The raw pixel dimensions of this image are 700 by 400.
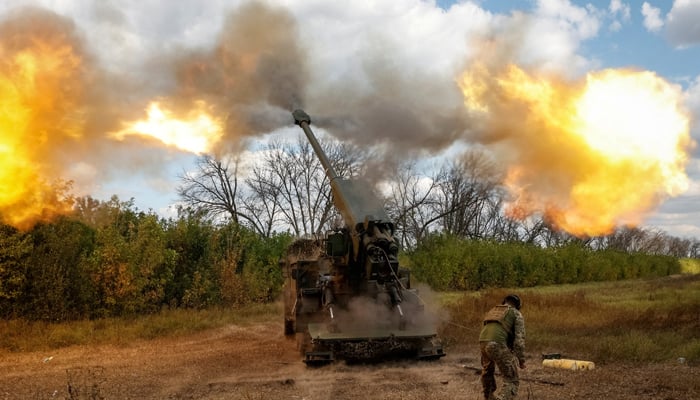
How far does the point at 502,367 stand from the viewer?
874cm

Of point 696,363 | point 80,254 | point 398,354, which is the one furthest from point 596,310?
point 80,254

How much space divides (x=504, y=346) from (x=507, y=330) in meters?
0.25

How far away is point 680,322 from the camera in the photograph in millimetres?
16156

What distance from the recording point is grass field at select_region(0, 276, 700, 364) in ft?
43.3

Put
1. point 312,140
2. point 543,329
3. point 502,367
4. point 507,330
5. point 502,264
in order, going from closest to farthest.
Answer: point 502,367, point 507,330, point 312,140, point 543,329, point 502,264

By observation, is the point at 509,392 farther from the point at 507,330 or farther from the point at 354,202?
the point at 354,202

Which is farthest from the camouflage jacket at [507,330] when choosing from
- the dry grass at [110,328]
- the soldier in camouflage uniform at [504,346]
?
the dry grass at [110,328]

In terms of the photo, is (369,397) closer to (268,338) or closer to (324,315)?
(324,315)

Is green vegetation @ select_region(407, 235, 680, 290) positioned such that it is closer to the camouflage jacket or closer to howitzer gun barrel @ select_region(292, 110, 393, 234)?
howitzer gun barrel @ select_region(292, 110, 393, 234)

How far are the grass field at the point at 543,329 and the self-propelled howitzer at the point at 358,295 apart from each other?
1.70 m

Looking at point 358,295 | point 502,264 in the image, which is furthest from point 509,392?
point 502,264

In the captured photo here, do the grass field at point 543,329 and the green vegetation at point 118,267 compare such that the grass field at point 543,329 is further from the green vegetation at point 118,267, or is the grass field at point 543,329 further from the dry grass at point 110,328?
the green vegetation at point 118,267

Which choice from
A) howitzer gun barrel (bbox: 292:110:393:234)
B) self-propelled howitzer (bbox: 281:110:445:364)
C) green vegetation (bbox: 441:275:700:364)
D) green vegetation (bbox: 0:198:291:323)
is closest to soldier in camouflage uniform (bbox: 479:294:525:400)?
self-propelled howitzer (bbox: 281:110:445:364)

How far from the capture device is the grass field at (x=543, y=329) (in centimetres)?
1320
